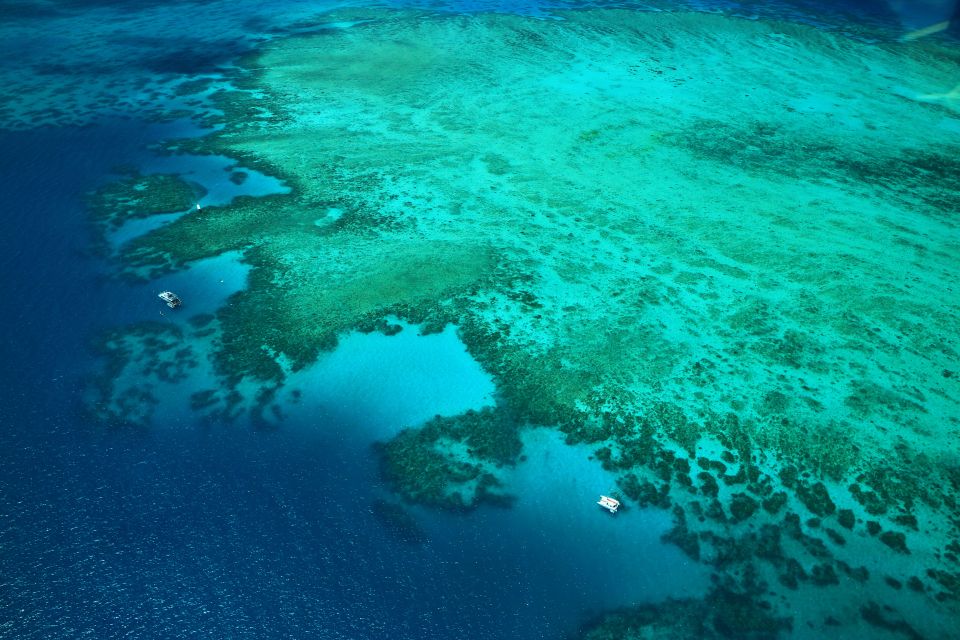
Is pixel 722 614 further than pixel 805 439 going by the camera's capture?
No

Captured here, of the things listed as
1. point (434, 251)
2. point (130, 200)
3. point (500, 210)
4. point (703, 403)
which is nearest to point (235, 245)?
point (130, 200)

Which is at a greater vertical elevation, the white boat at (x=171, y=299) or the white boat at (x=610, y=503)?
the white boat at (x=171, y=299)

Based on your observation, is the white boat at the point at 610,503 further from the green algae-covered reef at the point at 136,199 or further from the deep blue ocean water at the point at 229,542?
the green algae-covered reef at the point at 136,199

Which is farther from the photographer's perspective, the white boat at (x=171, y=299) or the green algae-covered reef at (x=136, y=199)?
the green algae-covered reef at (x=136, y=199)

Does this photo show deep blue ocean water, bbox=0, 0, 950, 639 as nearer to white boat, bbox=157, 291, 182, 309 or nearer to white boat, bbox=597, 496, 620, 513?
white boat, bbox=597, 496, 620, 513

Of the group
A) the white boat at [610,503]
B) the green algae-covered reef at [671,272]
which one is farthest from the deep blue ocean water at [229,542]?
the green algae-covered reef at [671,272]

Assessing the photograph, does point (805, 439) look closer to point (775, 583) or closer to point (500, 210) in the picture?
point (775, 583)
